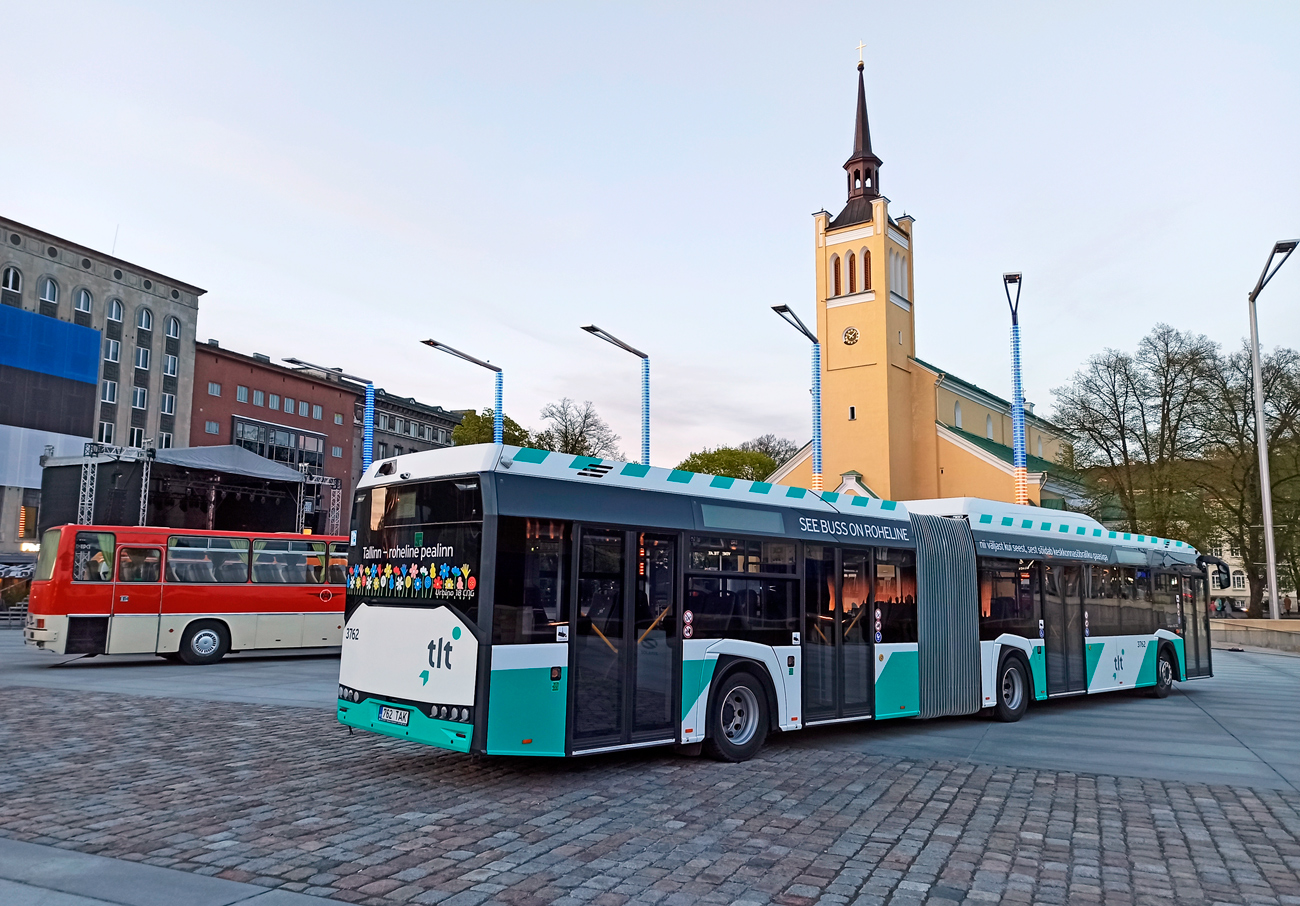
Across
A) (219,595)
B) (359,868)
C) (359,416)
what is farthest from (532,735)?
(359,416)

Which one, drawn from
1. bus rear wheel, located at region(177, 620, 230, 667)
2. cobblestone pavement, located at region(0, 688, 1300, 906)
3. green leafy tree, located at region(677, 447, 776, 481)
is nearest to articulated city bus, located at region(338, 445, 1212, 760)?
cobblestone pavement, located at region(0, 688, 1300, 906)

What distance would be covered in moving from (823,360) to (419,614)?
5015 centimetres

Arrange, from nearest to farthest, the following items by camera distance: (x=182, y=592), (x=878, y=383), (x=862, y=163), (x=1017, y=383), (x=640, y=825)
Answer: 1. (x=640, y=825)
2. (x=182, y=592)
3. (x=1017, y=383)
4. (x=878, y=383)
5. (x=862, y=163)

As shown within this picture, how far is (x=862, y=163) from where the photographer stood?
57.5 meters

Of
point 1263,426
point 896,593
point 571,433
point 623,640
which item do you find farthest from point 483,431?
point 623,640

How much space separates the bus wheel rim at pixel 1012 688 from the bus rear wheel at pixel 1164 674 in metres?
4.63

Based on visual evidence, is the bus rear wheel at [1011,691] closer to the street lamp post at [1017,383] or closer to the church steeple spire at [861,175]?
the street lamp post at [1017,383]

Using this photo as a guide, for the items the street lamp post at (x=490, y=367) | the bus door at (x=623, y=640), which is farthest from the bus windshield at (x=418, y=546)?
the street lamp post at (x=490, y=367)

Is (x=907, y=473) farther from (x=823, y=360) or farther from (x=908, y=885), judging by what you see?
(x=908, y=885)

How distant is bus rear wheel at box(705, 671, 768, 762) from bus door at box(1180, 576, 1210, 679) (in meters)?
11.2

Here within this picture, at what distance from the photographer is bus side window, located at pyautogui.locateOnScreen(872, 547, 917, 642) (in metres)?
11.4

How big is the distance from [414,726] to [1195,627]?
15447 millimetres

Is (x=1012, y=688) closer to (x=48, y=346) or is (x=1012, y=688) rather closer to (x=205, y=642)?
(x=205, y=642)

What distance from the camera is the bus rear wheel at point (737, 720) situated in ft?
30.6
